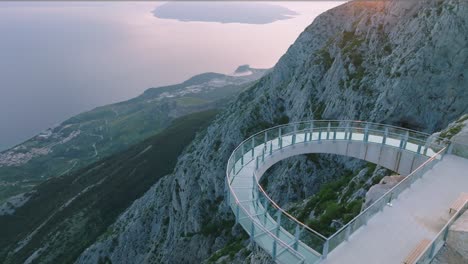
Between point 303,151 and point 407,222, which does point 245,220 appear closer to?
point 407,222

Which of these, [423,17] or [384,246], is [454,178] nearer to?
[384,246]

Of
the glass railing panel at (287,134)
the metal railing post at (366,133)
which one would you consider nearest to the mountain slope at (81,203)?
the glass railing panel at (287,134)

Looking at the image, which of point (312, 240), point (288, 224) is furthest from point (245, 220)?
point (312, 240)

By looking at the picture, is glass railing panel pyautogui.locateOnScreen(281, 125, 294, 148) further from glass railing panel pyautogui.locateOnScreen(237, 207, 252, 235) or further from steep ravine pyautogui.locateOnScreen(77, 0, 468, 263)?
glass railing panel pyautogui.locateOnScreen(237, 207, 252, 235)

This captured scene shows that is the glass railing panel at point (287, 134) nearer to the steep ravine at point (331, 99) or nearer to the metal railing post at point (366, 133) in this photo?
the metal railing post at point (366, 133)

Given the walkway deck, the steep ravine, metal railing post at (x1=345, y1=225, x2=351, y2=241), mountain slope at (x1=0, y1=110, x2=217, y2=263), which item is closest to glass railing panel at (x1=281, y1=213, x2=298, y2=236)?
the walkway deck
